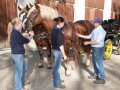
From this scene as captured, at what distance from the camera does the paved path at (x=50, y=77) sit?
6164 mm

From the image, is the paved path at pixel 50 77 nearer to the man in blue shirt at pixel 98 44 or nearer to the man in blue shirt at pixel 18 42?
the man in blue shirt at pixel 98 44

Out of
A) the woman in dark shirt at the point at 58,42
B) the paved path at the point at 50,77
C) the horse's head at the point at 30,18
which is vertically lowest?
the paved path at the point at 50,77

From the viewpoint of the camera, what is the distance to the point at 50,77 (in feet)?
22.9

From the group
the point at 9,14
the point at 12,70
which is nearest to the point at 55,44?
the point at 12,70

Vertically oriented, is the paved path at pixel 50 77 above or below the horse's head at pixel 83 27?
below

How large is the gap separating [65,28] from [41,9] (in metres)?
0.91

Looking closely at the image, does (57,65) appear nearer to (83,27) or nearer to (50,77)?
(50,77)

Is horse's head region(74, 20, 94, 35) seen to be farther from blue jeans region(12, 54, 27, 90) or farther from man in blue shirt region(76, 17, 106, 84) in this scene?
blue jeans region(12, 54, 27, 90)

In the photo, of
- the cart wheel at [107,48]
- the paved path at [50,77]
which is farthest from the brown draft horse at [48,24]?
the cart wheel at [107,48]

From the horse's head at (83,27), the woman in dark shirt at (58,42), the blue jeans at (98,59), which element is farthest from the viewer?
the horse's head at (83,27)

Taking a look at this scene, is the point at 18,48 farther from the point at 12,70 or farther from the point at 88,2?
the point at 88,2

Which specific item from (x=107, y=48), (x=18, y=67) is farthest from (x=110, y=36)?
(x=18, y=67)

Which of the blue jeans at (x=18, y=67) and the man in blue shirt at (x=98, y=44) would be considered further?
the man in blue shirt at (x=98, y=44)

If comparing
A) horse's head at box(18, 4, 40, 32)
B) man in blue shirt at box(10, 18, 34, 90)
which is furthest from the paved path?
horse's head at box(18, 4, 40, 32)
